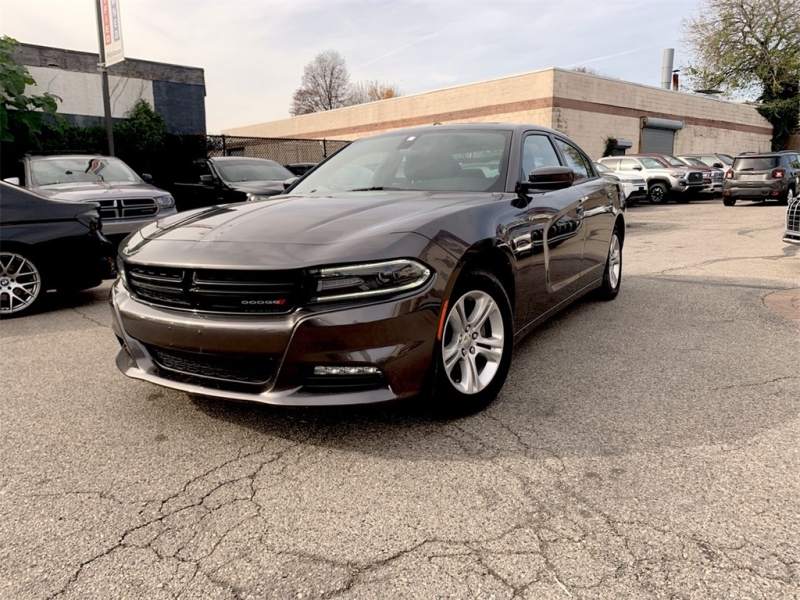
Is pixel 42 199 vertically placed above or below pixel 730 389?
above

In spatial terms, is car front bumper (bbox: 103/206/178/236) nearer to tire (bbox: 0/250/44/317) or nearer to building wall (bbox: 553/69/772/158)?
tire (bbox: 0/250/44/317)

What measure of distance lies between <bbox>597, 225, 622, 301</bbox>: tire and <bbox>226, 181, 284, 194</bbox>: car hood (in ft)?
18.8

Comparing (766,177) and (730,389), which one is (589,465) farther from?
(766,177)

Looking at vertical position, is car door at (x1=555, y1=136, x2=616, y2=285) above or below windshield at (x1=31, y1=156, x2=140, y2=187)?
below

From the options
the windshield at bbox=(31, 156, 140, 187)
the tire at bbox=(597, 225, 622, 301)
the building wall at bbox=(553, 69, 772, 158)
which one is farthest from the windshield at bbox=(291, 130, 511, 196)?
the building wall at bbox=(553, 69, 772, 158)

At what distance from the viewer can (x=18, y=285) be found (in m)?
5.75

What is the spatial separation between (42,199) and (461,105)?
24043 millimetres

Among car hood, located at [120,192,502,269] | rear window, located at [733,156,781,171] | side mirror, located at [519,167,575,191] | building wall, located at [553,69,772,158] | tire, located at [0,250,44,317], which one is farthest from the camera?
building wall, located at [553,69,772,158]

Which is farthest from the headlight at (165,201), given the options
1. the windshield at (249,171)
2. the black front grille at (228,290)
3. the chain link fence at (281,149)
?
the chain link fence at (281,149)

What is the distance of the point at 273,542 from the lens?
6.98 ft

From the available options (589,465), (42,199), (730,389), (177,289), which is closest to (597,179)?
(730,389)

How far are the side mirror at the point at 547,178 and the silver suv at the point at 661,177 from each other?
1796cm

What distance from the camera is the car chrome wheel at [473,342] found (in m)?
3.00

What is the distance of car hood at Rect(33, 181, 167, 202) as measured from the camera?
24.5ft
